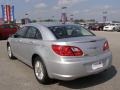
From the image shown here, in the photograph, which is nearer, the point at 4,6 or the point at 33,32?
the point at 33,32

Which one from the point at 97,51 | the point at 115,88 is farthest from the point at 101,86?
the point at 97,51

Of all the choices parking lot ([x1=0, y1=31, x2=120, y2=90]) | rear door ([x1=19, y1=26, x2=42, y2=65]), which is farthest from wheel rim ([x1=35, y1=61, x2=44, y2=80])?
rear door ([x1=19, y1=26, x2=42, y2=65])

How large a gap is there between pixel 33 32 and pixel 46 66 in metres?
1.41

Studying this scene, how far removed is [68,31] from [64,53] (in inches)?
43.3

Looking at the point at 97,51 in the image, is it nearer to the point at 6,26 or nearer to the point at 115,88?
the point at 115,88

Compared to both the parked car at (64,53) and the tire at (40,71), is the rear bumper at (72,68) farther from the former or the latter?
the tire at (40,71)

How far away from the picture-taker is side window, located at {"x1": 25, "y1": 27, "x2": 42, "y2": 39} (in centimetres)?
603

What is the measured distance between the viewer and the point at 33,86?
220 inches

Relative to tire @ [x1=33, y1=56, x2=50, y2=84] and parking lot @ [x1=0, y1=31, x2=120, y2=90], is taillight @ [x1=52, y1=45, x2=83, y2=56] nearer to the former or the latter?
tire @ [x1=33, y1=56, x2=50, y2=84]

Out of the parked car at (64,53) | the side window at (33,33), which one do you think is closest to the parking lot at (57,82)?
the parked car at (64,53)

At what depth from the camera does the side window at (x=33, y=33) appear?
19.8 feet

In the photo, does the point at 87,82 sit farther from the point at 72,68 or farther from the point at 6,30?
the point at 6,30

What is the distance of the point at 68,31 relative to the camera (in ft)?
19.6

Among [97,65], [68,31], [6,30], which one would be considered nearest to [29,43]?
[68,31]
